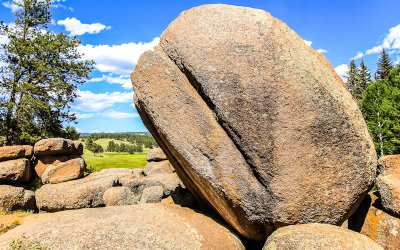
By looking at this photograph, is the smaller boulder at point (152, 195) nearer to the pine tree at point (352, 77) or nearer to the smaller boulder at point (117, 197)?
the smaller boulder at point (117, 197)

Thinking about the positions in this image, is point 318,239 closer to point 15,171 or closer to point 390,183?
point 390,183

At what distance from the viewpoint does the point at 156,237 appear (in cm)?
621

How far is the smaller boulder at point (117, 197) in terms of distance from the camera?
37.4 feet

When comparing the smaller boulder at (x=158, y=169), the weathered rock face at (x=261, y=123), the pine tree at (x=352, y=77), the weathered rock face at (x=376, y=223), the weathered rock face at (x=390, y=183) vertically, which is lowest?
the smaller boulder at (x=158, y=169)

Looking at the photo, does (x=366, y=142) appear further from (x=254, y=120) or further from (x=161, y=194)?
(x=161, y=194)

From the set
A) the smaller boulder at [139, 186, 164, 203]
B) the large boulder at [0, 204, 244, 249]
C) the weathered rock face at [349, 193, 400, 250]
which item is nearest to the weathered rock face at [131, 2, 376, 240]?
the weathered rock face at [349, 193, 400, 250]

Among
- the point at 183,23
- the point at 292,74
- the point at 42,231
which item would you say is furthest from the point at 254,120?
the point at 42,231

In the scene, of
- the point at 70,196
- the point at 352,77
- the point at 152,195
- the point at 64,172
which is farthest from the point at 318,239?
the point at 352,77

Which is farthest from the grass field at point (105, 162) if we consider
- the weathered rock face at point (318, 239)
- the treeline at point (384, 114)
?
the treeline at point (384, 114)

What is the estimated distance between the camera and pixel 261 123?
6020mm

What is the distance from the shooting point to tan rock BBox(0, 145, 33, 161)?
623 inches

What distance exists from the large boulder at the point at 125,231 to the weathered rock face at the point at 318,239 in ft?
6.60

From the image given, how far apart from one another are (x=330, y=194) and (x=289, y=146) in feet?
5.62

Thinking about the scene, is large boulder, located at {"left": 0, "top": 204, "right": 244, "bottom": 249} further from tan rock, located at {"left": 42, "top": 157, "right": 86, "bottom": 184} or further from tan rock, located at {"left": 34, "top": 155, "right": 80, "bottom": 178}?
tan rock, located at {"left": 34, "top": 155, "right": 80, "bottom": 178}
